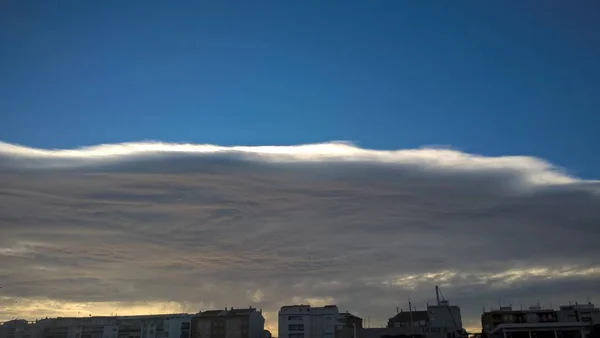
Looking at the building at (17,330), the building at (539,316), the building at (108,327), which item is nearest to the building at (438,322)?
the building at (539,316)

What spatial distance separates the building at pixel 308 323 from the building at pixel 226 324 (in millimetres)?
10943

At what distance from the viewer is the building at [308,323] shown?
126m

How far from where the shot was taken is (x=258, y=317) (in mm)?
142750

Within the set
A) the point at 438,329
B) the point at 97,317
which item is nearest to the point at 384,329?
the point at 438,329

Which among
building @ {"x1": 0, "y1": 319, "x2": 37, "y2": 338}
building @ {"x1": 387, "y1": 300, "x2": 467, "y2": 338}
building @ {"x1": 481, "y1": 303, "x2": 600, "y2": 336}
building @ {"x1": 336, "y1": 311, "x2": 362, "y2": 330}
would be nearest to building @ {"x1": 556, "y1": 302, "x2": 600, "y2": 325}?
building @ {"x1": 481, "y1": 303, "x2": 600, "y2": 336}

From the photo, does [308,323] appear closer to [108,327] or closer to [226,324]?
[226,324]

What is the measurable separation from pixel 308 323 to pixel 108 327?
189 feet

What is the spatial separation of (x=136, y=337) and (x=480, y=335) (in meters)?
86.9

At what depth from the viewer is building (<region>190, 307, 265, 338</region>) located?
5231 inches

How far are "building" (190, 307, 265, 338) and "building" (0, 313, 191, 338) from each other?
15.8ft

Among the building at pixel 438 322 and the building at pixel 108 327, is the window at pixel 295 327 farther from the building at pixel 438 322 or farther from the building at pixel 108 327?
the building at pixel 108 327

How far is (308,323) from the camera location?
127m

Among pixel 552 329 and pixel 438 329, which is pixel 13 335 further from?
pixel 552 329

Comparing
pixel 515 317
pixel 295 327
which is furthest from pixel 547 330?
pixel 295 327
